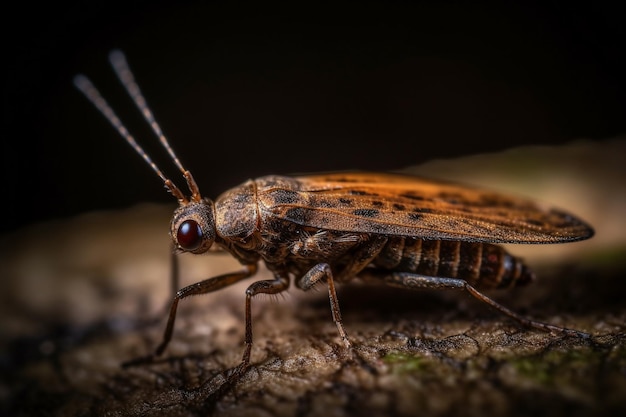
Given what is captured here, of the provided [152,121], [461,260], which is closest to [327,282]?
[461,260]

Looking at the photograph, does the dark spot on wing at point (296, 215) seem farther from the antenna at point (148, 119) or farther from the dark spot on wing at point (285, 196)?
the antenna at point (148, 119)

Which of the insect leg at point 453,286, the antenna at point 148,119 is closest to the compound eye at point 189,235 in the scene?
the antenna at point 148,119

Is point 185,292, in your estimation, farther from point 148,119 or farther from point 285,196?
point 148,119

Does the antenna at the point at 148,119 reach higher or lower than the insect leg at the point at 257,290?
higher

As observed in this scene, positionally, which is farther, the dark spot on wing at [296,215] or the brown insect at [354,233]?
the dark spot on wing at [296,215]

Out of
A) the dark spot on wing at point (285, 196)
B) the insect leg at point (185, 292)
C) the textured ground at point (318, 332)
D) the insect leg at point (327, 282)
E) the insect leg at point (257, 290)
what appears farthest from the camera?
the dark spot on wing at point (285, 196)

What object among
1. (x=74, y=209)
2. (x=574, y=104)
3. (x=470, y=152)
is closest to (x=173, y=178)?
(x=74, y=209)

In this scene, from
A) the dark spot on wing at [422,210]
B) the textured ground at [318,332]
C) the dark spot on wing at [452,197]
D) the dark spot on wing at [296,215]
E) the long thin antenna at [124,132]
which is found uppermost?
the long thin antenna at [124,132]
